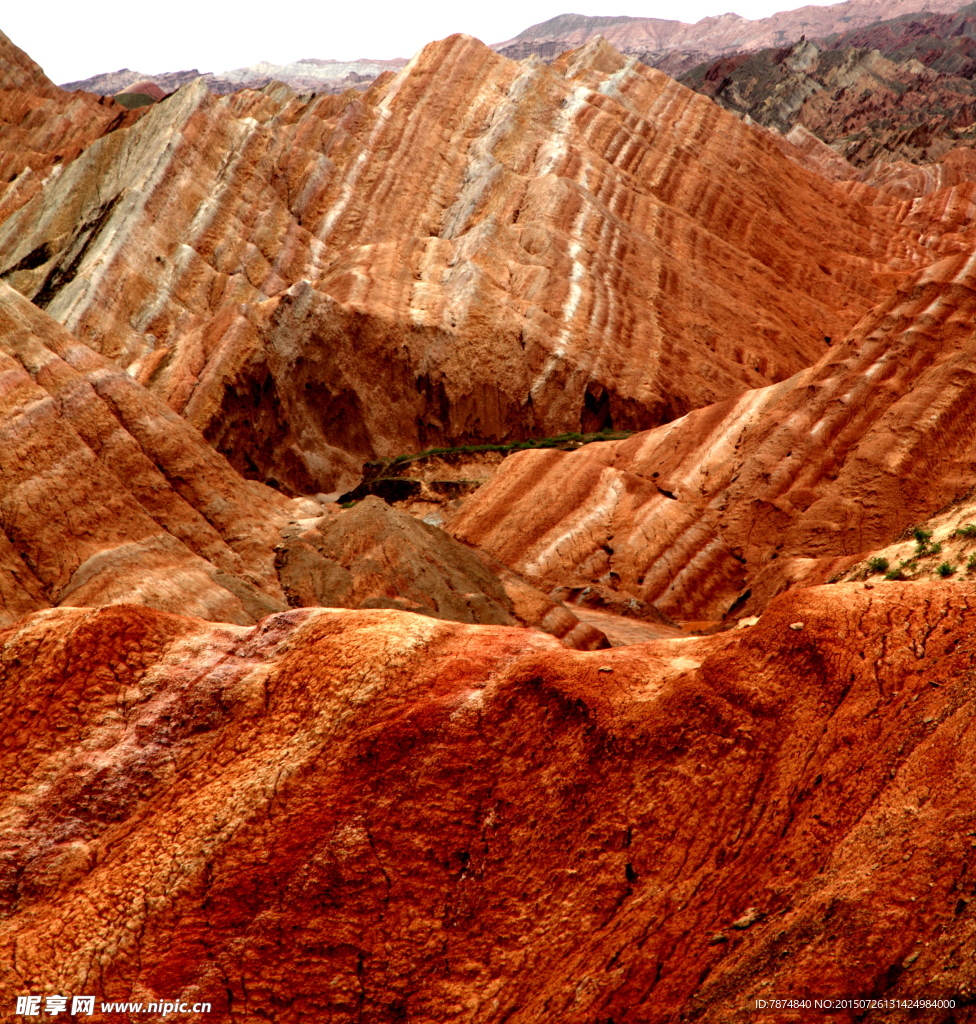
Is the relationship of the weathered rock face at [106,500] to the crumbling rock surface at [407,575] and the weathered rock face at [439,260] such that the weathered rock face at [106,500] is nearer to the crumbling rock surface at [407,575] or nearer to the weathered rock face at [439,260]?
the crumbling rock surface at [407,575]

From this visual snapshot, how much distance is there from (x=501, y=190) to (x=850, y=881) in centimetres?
5161

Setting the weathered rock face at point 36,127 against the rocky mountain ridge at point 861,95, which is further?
the rocky mountain ridge at point 861,95

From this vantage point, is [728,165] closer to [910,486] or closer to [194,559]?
[910,486]

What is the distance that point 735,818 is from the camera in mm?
10594

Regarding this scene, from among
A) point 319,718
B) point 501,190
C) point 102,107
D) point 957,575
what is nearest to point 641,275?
point 501,190

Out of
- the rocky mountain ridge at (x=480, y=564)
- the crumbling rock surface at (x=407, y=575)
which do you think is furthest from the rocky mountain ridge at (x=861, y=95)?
the crumbling rock surface at (x=407, y=575)

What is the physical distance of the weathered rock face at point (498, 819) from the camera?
9.42 m

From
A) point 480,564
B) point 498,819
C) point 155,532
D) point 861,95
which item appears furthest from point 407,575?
point 861,95

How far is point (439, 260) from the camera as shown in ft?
172

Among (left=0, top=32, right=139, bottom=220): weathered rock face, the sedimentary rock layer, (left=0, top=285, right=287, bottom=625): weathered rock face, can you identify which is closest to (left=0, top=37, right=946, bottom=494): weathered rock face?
(left=0, top=32, right=139, bottom=220): weathered rock face

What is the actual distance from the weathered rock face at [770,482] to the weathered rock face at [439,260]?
12.8 m

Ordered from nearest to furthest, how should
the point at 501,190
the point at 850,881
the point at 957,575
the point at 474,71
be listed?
1. the point at 850,881
2. the point at 957,575
3. the point at 501,190
4. the point at 474,71

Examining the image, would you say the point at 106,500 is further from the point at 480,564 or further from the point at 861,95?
the point at 861,95

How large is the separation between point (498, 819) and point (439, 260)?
4378 centimetres
